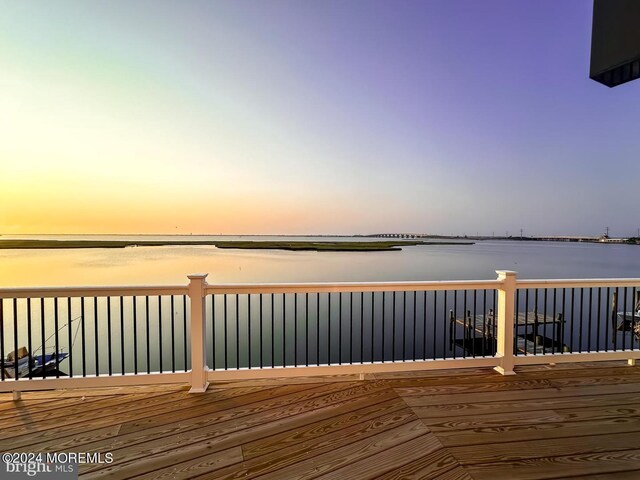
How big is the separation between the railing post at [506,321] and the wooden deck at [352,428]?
0.16 meters

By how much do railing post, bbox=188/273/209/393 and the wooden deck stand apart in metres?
0.16

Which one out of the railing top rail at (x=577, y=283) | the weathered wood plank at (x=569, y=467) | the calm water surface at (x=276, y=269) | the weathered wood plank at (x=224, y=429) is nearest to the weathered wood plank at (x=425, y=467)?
the weathered wood plank at (x=569, y=467)

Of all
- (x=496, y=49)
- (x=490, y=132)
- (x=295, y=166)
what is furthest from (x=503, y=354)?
(x=295, y=166)

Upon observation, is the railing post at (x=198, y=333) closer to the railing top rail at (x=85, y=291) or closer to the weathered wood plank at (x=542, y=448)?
the railing top rail at (x=85, y=291)

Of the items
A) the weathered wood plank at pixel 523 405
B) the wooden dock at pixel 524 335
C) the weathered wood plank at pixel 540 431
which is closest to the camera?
the weathered wood plank at pixel 540 431

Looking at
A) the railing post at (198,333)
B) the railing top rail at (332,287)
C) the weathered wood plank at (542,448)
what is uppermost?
the railing top rail at (332,287)

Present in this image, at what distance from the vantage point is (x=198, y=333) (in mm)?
2705

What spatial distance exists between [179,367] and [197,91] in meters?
7.57

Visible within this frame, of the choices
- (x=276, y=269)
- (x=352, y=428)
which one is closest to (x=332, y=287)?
(x=352, y=428)

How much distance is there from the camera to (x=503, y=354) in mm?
3064

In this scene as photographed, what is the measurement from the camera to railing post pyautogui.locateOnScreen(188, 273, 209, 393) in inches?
105

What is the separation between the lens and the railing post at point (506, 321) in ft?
10.0

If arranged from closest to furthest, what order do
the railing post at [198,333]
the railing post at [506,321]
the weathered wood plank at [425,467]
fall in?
the weathered wood plank at [425,467]
the railing post at [198,333]
the railing post at [506,321]

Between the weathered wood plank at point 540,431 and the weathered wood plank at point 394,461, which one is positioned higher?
the weathered wood plank at point 394,461
